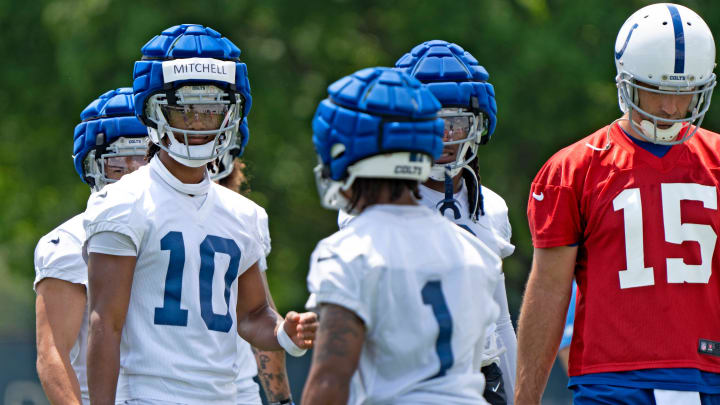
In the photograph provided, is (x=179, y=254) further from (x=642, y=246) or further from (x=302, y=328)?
(x=642, y=246)

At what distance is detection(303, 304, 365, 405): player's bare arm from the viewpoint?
328cm

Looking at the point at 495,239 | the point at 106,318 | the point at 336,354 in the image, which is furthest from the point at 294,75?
the point at 336,354

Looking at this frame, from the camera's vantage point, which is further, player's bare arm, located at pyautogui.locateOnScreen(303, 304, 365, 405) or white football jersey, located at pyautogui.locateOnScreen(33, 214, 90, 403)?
white football jersey, located at pyautogui.locateOnScreen(33, 214, 90, 403)

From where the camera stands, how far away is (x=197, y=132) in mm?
4406

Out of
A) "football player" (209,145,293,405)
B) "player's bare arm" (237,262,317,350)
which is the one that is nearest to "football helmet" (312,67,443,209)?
"player's bare arm" (237,262,317,350)

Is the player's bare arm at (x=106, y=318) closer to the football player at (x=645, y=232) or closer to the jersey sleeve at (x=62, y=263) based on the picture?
the jersey sleeve at (x=62, y=263)

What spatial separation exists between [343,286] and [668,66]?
6.02ft

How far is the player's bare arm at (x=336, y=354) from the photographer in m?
3.28

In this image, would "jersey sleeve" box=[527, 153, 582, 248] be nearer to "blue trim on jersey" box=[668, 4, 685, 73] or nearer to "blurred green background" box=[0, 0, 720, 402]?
"blue trim on jersey" box=[668, 4, 685, 73]

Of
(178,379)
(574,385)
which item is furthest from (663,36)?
(178,379)

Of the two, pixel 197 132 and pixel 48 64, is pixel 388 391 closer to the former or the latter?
pixel 197 132

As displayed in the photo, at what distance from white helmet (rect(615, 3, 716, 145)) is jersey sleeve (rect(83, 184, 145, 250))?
188 cm

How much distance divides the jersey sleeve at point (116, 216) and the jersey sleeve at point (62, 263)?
1.79 feet

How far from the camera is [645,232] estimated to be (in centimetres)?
448
